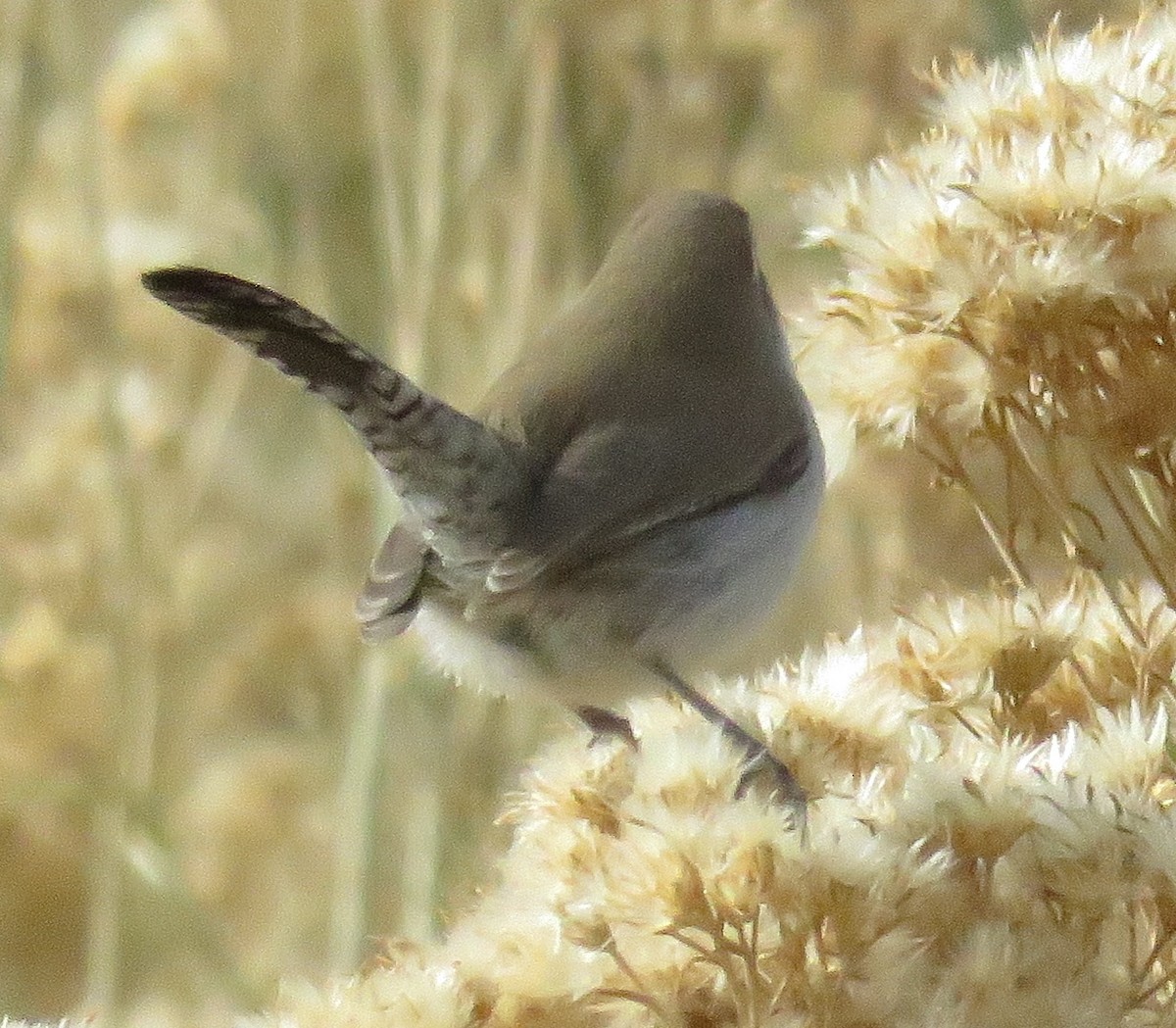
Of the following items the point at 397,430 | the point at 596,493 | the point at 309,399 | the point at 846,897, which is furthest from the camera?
the point at 309,399

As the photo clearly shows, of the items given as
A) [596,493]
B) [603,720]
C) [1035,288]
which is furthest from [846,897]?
[603,720]

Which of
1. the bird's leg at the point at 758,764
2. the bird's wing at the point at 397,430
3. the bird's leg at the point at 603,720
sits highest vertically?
the bird's wing at the point at 397,430

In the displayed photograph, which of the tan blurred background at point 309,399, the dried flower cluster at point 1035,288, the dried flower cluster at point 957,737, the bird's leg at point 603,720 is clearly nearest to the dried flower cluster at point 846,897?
the dried flower cluster at point 957,737

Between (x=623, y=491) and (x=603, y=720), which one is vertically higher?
(x=623, y=491)

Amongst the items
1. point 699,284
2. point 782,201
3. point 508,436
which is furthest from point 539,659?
point 782,201

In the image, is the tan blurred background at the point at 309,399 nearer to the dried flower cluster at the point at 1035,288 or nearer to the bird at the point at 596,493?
the bird at the point at 596,493

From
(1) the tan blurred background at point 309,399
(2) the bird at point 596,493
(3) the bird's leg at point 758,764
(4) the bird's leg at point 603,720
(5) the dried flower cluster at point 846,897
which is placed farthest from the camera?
(1) the tan blurred background at point 309,399

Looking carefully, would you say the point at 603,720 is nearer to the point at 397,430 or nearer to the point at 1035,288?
the point at 397,430
